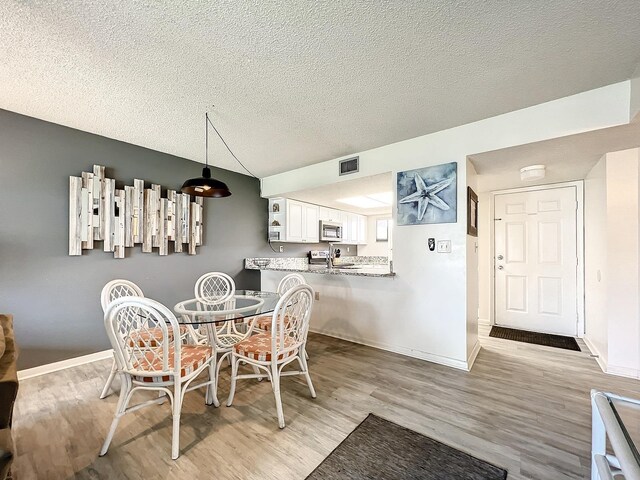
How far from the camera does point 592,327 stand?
325 centimetres

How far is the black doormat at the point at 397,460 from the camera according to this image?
1.45 m

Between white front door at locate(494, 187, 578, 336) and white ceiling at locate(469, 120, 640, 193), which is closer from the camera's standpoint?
white ceiling at locate(469, 120, 640, 193)

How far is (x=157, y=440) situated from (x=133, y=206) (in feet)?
8.28

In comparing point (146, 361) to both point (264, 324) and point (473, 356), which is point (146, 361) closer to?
point (264, 324)

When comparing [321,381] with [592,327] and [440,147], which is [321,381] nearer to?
[440,147]

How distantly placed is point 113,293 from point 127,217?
96cm

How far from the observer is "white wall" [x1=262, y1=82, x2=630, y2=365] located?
2.19m

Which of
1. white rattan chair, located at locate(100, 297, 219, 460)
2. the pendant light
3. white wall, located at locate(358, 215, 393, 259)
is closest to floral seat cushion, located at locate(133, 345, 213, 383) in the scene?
white rattan chair, located at locate(100, 297, 219, 460)

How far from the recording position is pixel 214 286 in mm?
3639

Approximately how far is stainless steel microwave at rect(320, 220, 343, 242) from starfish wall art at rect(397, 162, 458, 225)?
2429 mm

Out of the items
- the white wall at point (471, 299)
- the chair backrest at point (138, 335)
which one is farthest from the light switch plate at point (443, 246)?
the chair backrest at point (138, 335)

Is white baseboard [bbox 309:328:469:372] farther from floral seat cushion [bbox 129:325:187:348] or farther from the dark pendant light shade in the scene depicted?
the dark pendant light shade

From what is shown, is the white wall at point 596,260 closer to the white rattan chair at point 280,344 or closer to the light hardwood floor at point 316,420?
the light hardwood floor at point 316,420

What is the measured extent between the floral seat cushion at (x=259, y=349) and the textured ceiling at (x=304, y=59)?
2011 millimetres
